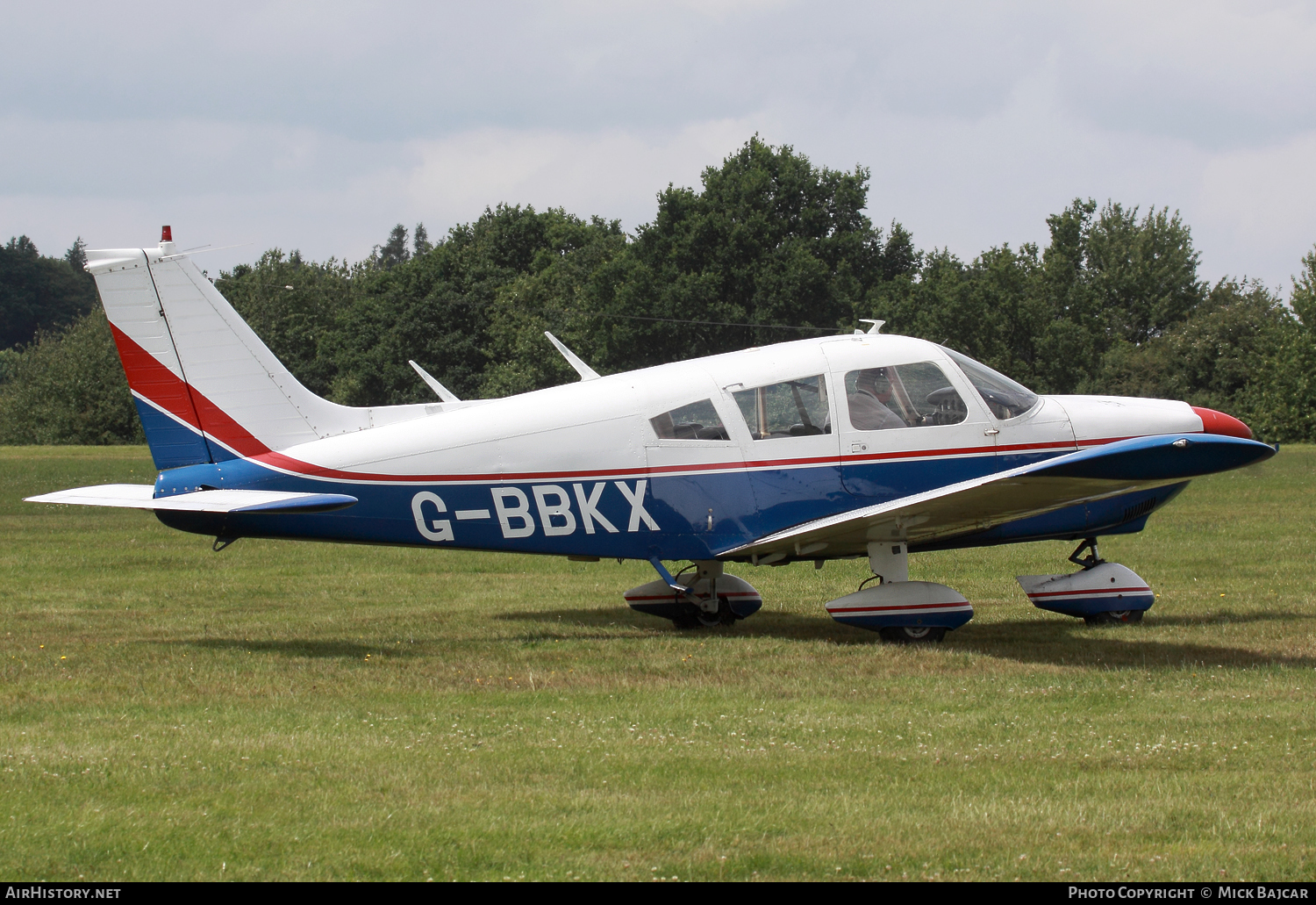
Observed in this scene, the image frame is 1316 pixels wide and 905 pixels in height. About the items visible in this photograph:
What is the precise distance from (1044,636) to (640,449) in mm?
3787

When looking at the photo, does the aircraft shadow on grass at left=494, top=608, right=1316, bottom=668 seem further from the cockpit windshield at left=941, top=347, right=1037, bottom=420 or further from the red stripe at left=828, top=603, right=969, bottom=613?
the cockpit windshield at left=941, top=347, right=1037, bottom=420

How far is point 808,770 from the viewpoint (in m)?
6.44

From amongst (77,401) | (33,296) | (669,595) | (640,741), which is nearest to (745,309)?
(77,401)

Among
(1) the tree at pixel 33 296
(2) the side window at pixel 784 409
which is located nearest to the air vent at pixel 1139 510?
(2) the side window at pixel 784 409

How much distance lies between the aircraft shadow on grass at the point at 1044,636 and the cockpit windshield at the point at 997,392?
1899mm

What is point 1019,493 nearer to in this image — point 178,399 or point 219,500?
point 219,500

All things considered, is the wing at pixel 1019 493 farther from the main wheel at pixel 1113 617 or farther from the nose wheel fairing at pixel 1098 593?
the main wheel at pixel 1113 617

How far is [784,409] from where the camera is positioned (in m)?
10.5

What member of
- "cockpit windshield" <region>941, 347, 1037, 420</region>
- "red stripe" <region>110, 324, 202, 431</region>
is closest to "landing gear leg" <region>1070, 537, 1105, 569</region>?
"cockpit windshield" <region>941, 347, 1037, 420</region>

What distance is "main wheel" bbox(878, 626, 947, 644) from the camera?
10320mm

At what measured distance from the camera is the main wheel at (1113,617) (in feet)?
36.9

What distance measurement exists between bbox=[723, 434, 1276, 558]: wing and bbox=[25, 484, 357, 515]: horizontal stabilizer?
3307 millimetres

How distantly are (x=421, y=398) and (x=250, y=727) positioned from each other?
61.0m

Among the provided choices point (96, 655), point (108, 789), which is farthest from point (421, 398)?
point (108, 789)
